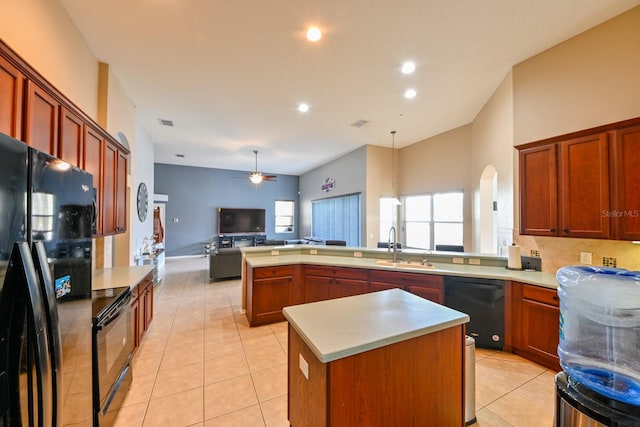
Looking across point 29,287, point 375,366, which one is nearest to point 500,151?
point 375,366

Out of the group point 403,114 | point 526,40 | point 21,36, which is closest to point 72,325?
point 21,36

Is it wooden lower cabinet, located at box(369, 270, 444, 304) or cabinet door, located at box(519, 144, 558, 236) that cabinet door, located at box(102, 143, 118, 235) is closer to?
wooden lower cabinet, located at box(369, 270, 444, 304)

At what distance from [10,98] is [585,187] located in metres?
4.49

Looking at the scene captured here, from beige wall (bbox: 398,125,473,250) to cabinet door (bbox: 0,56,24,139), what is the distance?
20.7ft

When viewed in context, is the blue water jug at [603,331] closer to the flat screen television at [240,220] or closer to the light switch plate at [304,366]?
the light switch plate at [304,366]

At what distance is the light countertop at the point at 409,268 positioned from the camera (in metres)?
2.72

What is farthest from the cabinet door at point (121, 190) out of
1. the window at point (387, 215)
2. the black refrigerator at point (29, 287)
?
the window at point (387, 215)

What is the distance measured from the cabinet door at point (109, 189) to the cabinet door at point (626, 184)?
4.87 meters

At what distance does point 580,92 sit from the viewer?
2.67 m

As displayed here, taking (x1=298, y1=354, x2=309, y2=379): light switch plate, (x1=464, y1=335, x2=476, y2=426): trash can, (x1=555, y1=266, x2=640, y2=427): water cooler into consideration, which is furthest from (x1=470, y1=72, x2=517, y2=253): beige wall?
(x1=298, y1=354, x2=309, y2=379): light switch plate

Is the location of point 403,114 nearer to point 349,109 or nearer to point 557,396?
point 349,109

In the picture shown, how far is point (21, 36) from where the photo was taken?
1817 mm

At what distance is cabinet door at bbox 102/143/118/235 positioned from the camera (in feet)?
8.30

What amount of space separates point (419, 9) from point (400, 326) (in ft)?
9.08
